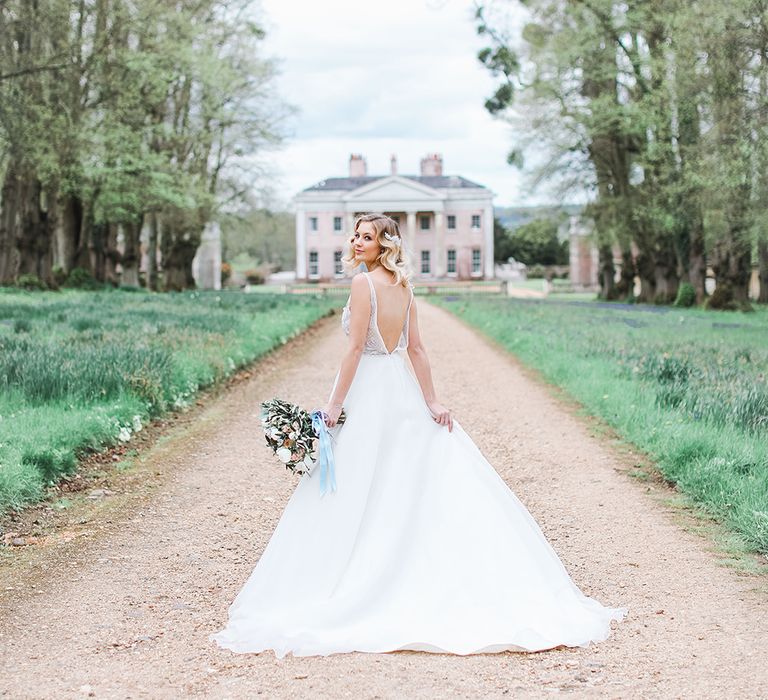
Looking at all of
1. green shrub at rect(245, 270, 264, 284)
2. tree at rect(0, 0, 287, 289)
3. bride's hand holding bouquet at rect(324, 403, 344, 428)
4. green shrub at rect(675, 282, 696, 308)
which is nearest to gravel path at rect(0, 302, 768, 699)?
bride's hand holding bouquet at rect(324, 403, 344, 428)

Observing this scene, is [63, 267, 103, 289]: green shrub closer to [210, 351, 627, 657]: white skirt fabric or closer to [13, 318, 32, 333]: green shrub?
[13, 318, 32, 333]: green shrub

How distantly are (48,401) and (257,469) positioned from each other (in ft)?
7.29

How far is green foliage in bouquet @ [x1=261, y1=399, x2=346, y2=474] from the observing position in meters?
4.42

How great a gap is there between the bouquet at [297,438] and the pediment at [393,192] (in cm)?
7491

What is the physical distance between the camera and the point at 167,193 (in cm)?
2986

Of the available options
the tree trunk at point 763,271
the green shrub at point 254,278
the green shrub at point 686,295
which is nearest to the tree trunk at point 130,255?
the green shrub at point 686,295

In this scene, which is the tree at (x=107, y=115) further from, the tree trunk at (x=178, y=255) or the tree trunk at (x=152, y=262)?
the tree trunk at (x=178, y=255)

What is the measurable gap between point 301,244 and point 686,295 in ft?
161

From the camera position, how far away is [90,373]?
948 centimetres

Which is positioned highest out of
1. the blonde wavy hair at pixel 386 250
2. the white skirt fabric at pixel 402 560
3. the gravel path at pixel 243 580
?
the blonde wavy hair at pixel 386 250

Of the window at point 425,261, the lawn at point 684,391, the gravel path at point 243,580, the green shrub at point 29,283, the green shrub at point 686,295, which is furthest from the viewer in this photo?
the window at point 425,261

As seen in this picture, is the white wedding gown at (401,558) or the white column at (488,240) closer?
the white wedding gown at (401,558)

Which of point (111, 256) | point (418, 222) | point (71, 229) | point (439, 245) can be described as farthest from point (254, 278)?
point (71, 229)

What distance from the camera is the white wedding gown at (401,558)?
4.09m
